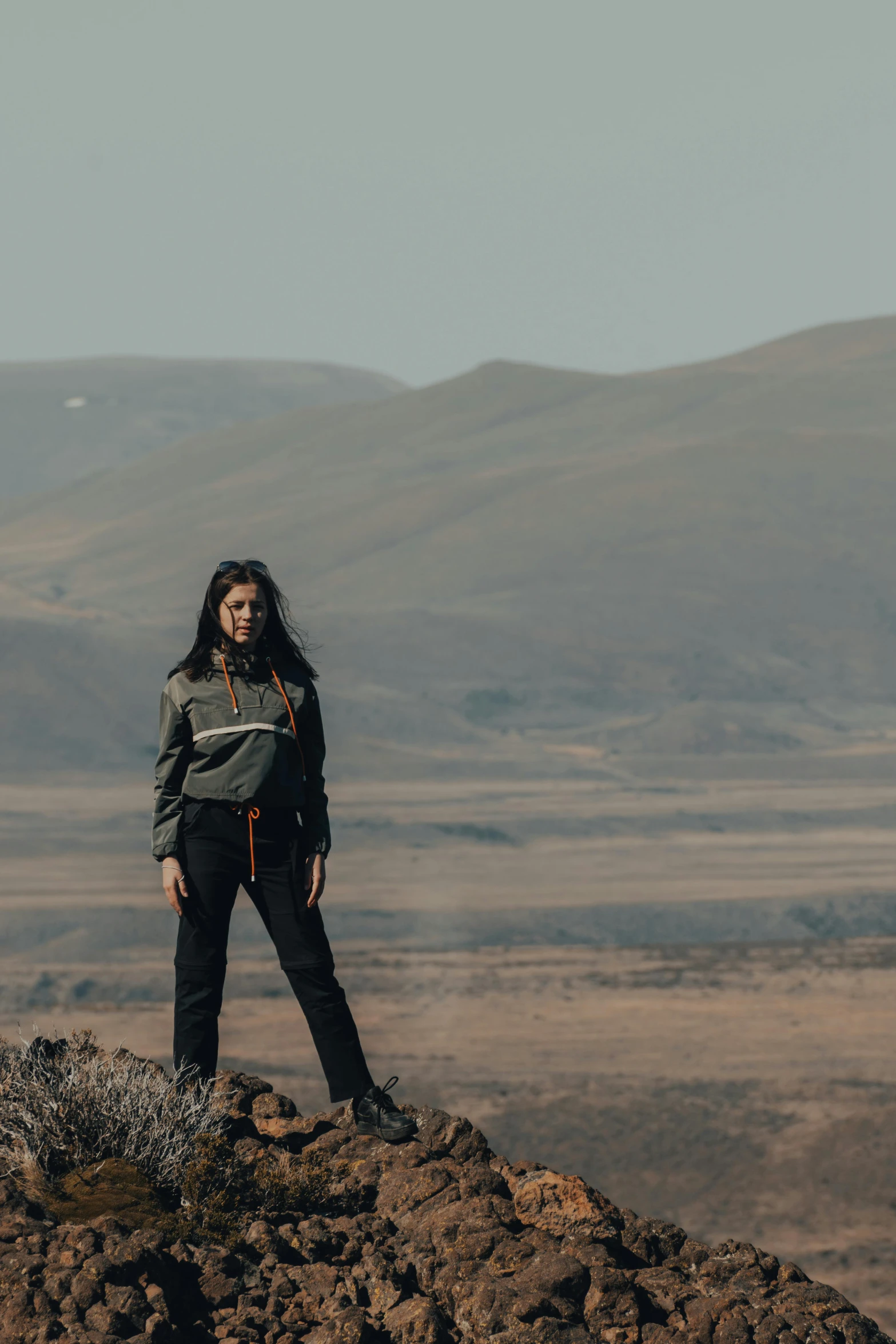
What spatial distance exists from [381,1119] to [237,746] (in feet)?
3.67

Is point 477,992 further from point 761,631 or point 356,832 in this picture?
point 761,631

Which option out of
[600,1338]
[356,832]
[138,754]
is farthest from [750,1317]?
[138,754]

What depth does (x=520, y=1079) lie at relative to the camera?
1588cm

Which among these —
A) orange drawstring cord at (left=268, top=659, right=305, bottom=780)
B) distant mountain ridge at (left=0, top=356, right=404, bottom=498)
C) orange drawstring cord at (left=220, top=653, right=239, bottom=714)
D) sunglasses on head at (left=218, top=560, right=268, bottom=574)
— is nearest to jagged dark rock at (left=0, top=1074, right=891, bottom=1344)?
orange drawstring cord at (left=268, top=659, right=305, bottom=780)

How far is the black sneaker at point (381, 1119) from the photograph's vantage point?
500cm

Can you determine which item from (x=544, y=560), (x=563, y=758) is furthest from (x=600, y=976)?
(x=544, y=560)

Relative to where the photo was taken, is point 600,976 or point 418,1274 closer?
point 418,1274

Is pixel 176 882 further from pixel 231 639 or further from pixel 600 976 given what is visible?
pixel 600 976

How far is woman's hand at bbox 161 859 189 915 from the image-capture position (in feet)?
15.7

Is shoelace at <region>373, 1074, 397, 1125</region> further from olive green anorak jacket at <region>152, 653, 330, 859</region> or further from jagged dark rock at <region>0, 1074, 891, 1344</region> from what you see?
olive green anorak jacket at <region>152, 653, 330, 859</region>

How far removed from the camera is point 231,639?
490 cm

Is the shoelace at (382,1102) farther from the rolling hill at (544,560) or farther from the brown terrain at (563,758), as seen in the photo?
the rolling hill at (544,560)

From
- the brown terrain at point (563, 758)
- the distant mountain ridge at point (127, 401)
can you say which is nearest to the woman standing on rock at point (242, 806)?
the brown terrain at point (563, 758)

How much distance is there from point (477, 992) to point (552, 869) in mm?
7911
